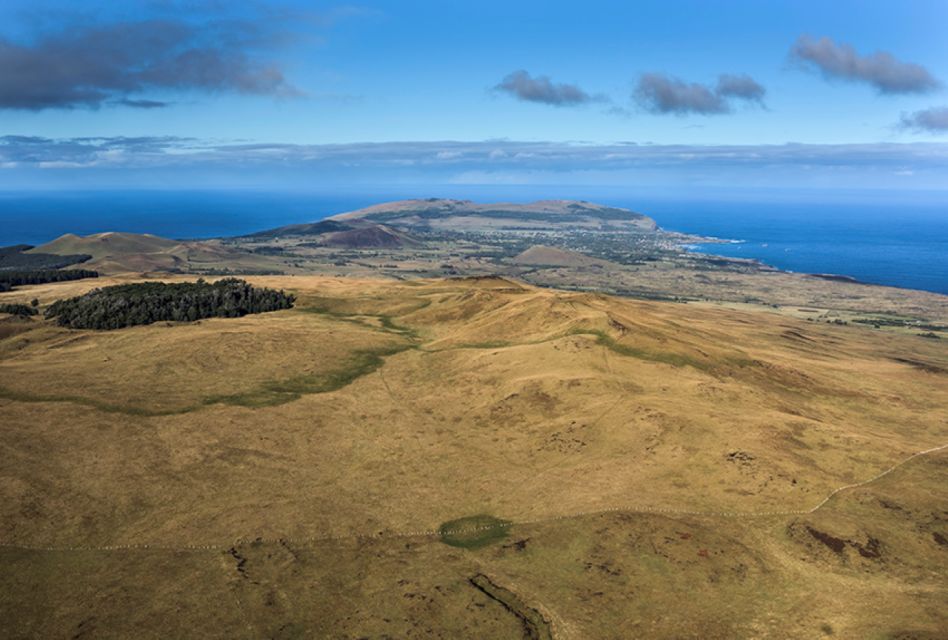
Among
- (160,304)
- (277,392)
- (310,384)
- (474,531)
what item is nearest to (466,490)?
(474,531)

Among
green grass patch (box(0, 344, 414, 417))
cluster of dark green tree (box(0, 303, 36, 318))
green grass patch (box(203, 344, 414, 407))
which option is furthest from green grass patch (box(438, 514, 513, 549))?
cluster of dark green tree (box(0, 303, 36, 318))

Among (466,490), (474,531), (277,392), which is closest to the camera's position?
(474,531)

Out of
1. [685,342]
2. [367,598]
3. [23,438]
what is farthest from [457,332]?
[367,598]

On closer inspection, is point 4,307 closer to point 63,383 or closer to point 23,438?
point 63,383

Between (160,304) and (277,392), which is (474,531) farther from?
(160,304)

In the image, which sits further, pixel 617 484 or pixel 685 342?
pixel 685 342

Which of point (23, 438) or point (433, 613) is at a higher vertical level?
point (23, 438)
